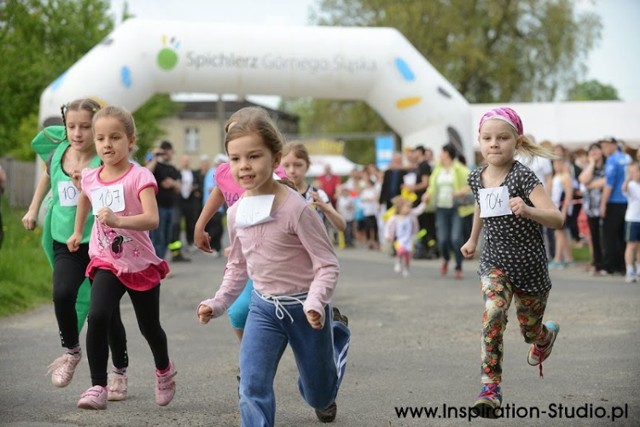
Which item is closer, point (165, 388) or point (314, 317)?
point (314, 317)

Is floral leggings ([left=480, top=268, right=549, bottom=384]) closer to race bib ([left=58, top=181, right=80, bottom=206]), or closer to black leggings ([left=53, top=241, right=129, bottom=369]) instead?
black leggings ([left=53, top=241, right=129, bottom=369])

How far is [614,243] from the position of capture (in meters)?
14.2

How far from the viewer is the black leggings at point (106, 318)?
5.62m

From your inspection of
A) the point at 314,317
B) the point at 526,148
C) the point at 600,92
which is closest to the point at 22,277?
the point at 526,148

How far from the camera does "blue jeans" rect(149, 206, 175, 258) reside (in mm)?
15680

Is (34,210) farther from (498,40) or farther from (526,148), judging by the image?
(498,40)

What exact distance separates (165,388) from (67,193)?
4.49ft

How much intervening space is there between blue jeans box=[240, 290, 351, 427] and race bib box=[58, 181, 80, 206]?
6.85 feet

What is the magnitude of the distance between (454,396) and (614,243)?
8.80 m

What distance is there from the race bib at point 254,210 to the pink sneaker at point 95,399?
1.59 m

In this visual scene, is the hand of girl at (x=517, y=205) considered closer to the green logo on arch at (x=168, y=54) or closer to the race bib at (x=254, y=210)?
the race bib at (x=254, y=210)

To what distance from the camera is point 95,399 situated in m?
5.66

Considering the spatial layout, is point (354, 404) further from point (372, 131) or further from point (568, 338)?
point (372, 131)

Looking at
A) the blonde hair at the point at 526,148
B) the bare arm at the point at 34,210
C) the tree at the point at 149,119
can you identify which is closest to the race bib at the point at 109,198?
the bare arm at the point at 34,210
